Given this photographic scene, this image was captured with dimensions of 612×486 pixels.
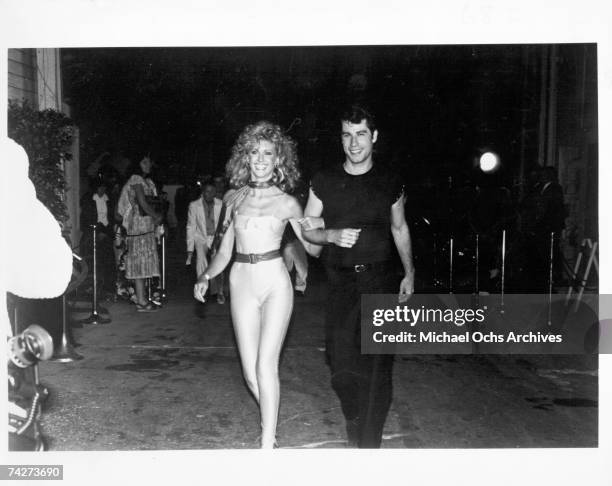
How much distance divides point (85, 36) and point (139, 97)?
508 cm

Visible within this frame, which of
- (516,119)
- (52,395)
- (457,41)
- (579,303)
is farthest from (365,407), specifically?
(516,119)

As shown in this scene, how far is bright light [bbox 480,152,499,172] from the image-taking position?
325 inches

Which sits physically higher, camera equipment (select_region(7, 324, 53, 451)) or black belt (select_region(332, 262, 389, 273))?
black belt (select_region(332, 262, 389, 273))

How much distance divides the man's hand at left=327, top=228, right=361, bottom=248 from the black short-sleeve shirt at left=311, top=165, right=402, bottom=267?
119mm

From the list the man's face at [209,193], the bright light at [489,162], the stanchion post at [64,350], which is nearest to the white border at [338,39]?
the stanchion post at [64,350]

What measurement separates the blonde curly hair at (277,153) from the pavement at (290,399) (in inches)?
31.8

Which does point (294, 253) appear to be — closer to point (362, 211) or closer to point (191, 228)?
point (362, 211)

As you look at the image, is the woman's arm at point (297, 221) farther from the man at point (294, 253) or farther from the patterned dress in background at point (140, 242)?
the patterned dress in background at point (140, 242)

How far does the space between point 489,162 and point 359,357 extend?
5987 millimetres

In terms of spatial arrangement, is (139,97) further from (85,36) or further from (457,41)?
(457,41)

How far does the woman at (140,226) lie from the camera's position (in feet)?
19.6

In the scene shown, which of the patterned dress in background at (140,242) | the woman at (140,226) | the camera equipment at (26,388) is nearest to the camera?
the camera equipment at (26,388)

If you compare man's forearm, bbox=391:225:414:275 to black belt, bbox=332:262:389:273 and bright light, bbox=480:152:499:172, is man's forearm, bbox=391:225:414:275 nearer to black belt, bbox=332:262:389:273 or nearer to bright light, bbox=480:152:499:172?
black belt, bbox=332:262:389:273

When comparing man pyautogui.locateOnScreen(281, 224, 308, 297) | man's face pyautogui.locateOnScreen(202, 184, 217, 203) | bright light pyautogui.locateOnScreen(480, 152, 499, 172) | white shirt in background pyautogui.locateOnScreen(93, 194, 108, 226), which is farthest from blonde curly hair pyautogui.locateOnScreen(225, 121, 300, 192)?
bright light pyautogui.locateOnScreen(480, 152, 499, 172)
